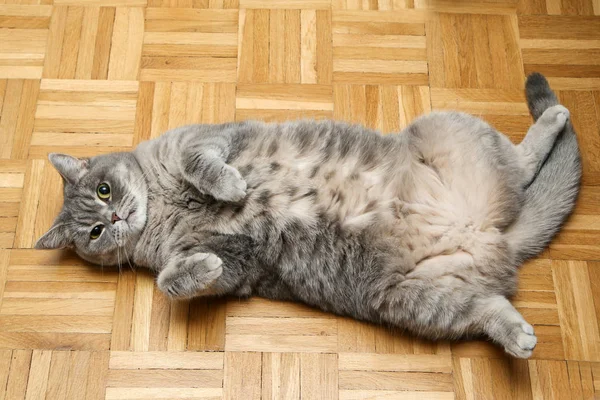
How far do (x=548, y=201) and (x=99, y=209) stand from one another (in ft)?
4.80

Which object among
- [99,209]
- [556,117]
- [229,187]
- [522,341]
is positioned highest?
[556,117]

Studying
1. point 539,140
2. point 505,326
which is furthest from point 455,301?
point 539,140

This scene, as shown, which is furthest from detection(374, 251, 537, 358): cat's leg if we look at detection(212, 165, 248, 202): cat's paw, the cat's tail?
detection(212, 165, 248, 202): cat's paw

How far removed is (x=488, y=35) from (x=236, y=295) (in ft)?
4.57

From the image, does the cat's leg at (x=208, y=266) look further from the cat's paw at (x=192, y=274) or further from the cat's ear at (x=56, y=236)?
the cat's ear at (x=56, y=236)

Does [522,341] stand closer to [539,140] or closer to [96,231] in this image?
[539,140]

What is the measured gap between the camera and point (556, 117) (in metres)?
2.10

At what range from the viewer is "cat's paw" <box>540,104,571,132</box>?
2092mm

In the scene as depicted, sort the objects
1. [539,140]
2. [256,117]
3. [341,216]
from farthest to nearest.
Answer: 1. [256,117]
2. [539,140]
3. [341,216]

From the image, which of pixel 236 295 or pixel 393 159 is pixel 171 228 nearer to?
Result: pixel 236 295

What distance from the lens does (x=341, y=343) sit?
2037 millimetres

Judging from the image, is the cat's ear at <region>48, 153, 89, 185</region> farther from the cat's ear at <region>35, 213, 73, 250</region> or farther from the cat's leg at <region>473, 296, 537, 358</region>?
the cat's leg at <region>473, 296, 537, 358</region>

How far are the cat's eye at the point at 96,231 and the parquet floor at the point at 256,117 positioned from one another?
0.71 feet

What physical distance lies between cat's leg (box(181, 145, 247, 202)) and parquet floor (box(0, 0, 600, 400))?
1.29 ft
